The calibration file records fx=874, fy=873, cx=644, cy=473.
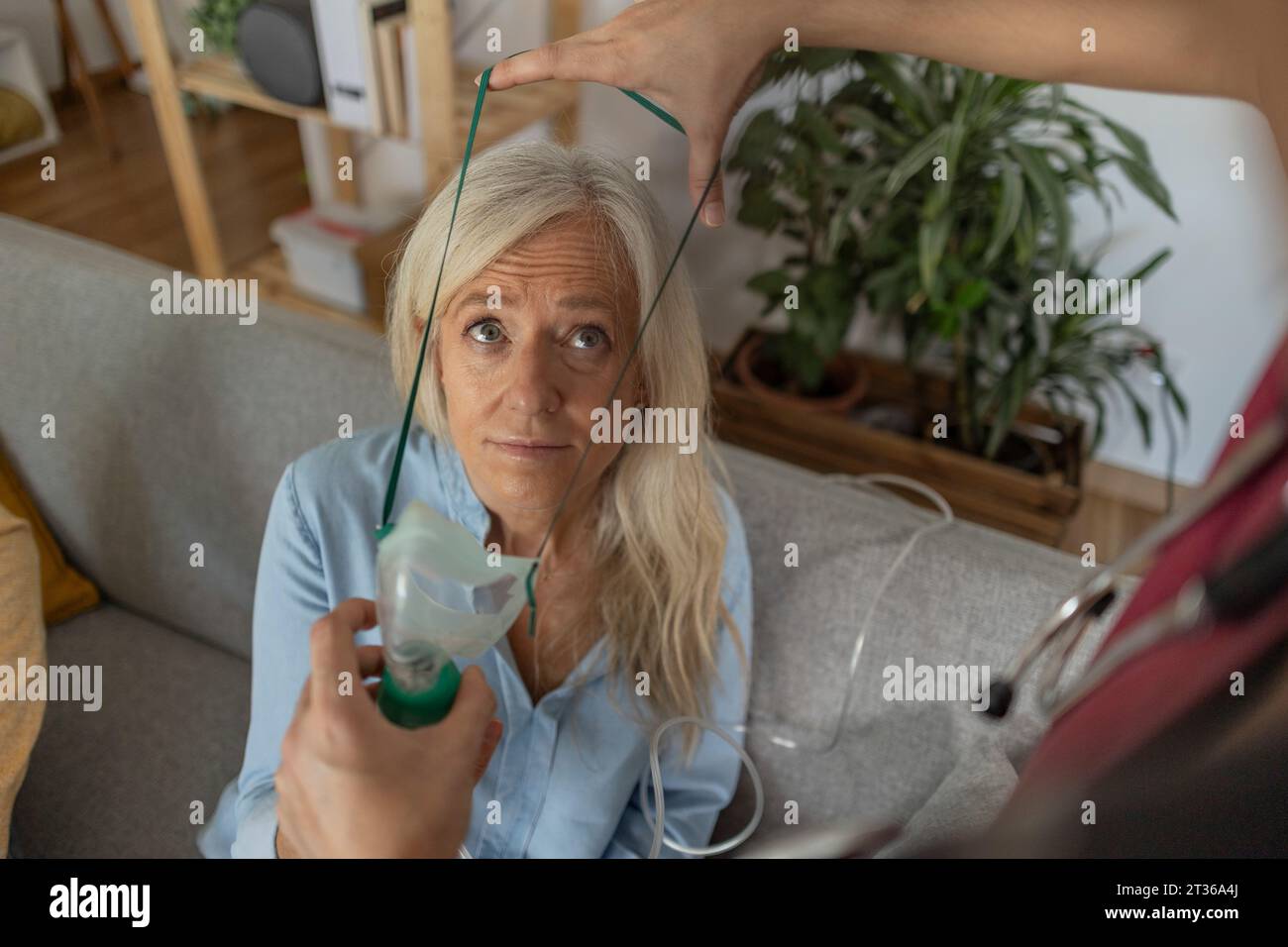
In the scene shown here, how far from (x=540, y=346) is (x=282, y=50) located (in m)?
1.40

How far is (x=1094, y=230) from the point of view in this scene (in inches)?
68.4

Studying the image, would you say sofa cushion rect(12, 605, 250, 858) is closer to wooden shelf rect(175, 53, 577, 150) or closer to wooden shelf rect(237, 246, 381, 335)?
wooden shelf rect(175, 53, 577, 150)

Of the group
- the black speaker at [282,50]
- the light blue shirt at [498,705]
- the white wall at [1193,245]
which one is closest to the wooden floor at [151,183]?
the black speaker at [282,50]

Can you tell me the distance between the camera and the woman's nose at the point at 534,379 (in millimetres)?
610

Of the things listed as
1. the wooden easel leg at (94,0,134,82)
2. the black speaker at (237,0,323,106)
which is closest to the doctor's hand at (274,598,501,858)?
the black speaker at (237,0,323,106)

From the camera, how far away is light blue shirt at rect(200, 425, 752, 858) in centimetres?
72

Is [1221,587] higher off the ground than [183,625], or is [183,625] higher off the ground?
[1221,587]

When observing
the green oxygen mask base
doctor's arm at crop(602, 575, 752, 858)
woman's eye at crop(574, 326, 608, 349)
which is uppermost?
woman's eye at crop(574, 326, 608, 349)

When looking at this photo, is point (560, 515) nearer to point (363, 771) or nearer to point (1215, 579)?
point (363, 771)

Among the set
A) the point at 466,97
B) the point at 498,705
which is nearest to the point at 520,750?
the point at 498,705

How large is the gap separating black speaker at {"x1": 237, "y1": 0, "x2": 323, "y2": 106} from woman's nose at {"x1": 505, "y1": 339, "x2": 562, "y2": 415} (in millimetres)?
1333
